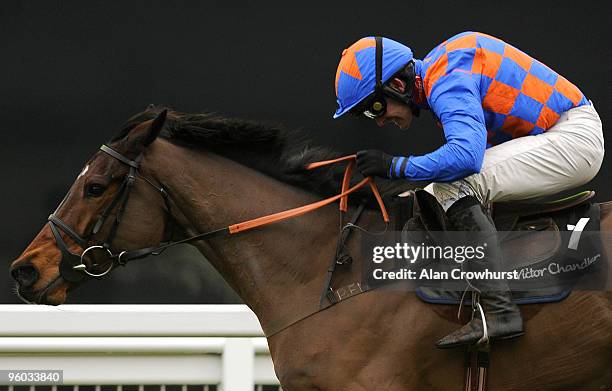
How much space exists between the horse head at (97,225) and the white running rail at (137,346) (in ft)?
2.86

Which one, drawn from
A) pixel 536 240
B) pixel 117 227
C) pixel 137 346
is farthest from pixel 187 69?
pixel 536 240

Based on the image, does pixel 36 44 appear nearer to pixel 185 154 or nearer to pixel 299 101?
pixel 299 101

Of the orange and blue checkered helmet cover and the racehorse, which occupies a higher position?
the orange and blue checkered helmet cover

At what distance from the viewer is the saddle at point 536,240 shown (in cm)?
353

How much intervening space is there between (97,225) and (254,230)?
0.55m

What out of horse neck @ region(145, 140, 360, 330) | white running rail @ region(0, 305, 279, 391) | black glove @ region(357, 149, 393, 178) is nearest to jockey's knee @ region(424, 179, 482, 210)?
black glove @ region(357, 149, 393, 178)

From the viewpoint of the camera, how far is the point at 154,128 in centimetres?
371

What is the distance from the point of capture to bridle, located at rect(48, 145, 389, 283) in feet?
12.0

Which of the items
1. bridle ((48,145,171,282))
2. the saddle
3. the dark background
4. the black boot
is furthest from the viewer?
the dark background

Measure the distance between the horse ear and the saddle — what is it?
36.3 inches

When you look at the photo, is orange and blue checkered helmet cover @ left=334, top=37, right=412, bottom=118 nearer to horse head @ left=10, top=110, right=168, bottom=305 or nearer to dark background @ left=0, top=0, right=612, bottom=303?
horse head @ left=10, top=110, right=168, bottom=305

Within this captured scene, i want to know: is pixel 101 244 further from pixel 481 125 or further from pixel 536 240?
pixel 536 240

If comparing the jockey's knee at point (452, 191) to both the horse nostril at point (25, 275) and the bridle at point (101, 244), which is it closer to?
the bridle at point (101, 244)

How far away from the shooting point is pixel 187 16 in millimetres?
5609
